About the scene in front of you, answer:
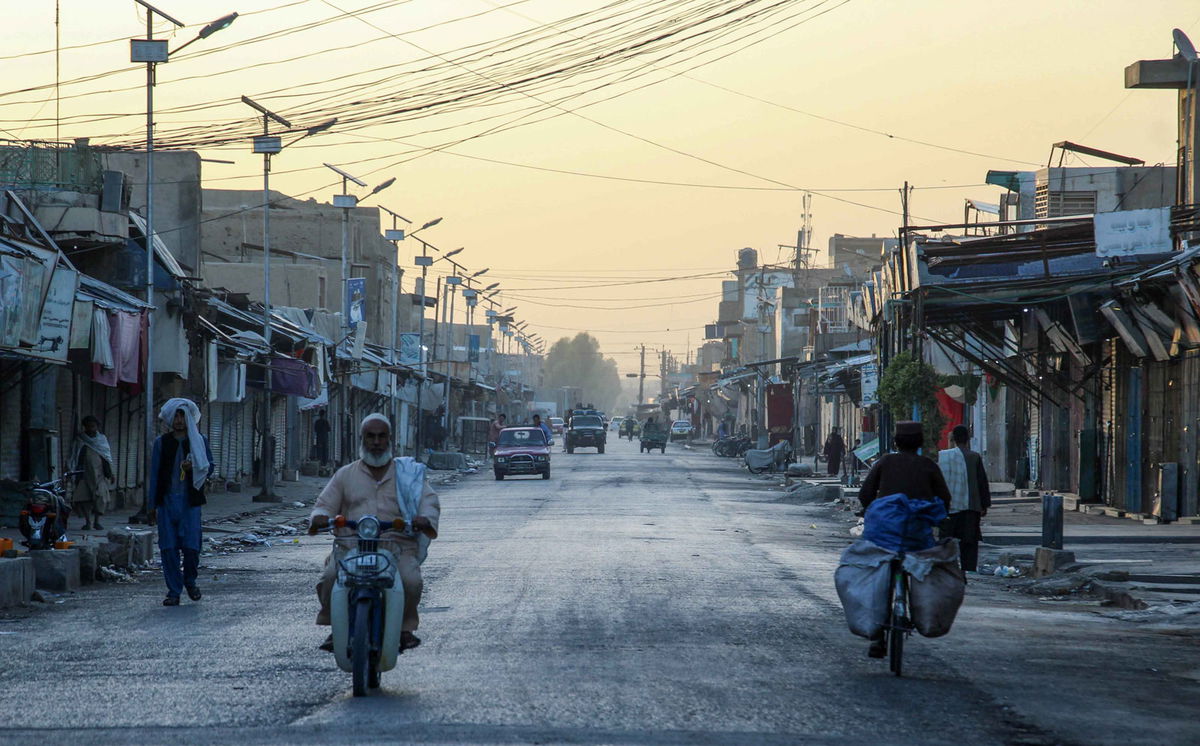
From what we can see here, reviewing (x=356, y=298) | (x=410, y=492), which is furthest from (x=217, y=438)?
(x=410, y=492)

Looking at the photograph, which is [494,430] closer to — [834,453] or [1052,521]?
[834,453]

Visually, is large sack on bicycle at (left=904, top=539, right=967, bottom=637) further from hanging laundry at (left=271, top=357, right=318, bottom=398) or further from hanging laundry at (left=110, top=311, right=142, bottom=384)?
hanging laundry at (left=271, top=357, right=318, bottom=398)

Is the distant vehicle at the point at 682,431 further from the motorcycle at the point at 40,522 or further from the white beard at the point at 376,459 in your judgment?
the white beard at the point at 376,459

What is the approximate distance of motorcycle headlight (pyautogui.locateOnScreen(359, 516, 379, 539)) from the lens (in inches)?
338

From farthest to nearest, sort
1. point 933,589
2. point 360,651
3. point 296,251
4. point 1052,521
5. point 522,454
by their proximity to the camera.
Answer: point 296,251
point 522,454
point 1052,521
point 933,589
point 360,651

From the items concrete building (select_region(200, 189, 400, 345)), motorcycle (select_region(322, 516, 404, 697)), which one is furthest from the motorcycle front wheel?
concrete building (select_region(200, 189, 400, 345))

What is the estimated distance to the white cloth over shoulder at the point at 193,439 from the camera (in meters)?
13.8

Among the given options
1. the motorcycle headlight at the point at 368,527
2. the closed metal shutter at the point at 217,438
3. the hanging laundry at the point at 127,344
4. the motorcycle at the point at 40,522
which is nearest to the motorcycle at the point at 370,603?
the motorcycle headlight at the point at 368,527

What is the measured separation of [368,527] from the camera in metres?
8.58

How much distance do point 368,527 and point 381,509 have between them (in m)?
0.46

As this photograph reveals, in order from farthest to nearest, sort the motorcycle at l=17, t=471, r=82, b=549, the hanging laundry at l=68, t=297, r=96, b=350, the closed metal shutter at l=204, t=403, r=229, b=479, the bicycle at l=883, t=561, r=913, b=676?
the closed metal shutter at l=204, t=403, r=229, b=479, the hanging laundry at l=68, t=297, r=96, b=350, the motorcycle at l=17, t=471, r=82, b=549, the bicycle at l=883, t=561, r=913, b=676

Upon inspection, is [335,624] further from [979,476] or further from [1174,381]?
[1174,381]

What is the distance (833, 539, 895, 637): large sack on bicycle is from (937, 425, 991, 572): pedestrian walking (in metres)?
6.17

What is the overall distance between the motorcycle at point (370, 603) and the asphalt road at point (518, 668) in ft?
0.72
